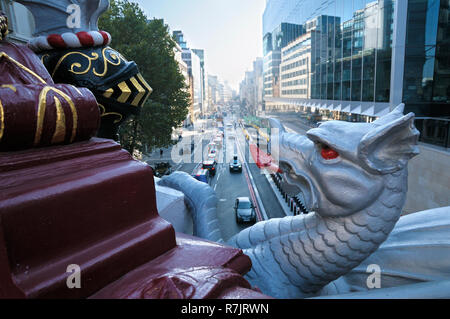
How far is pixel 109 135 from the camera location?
10.5ft

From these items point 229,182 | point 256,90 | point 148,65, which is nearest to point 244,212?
point 229,182

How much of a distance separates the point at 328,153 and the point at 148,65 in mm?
13459

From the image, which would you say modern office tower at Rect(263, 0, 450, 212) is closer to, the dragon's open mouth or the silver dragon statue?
the silver dragon statue

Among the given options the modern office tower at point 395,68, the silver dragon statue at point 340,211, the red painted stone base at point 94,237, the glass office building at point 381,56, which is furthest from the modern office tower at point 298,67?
the red painted stone base at point 94,237

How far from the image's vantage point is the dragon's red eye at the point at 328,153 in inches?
95.8

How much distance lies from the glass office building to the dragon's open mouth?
7.65 m

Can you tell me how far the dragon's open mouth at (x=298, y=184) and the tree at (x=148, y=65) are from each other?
39.2 feet

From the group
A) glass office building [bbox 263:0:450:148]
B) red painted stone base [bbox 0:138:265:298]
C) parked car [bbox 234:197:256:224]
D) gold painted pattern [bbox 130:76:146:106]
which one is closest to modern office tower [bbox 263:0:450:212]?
glass office building [bbox 263:0:450:148]

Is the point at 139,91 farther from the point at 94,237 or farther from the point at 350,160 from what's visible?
the point at 350,160

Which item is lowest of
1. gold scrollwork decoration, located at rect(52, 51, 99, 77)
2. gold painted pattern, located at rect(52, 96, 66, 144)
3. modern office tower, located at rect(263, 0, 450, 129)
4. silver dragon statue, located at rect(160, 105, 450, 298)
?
silver dragon statue, located at rect(160, 105, 450, 298)

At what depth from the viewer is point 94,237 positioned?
1.33 metres

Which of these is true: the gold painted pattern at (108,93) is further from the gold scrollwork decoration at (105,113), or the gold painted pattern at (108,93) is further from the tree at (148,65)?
the tree at (148,65)

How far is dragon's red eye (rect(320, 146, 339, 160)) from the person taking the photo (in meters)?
2.43
